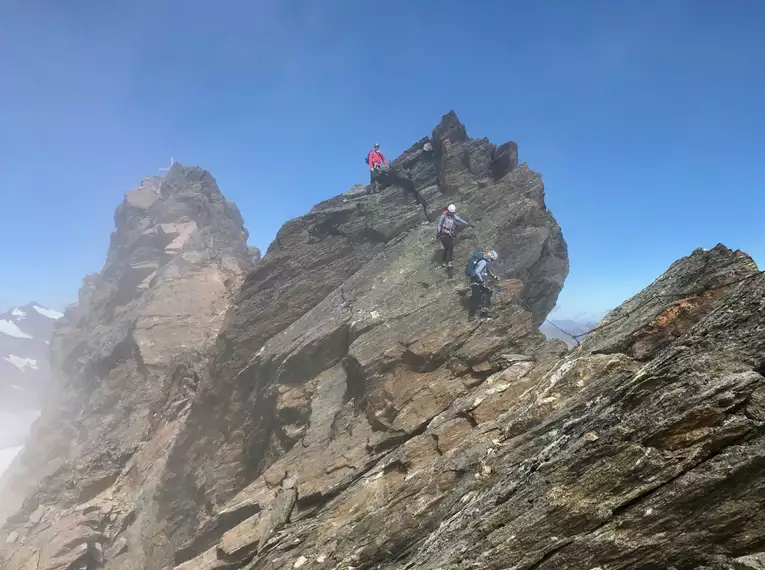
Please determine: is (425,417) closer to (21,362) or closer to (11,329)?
(21,362)

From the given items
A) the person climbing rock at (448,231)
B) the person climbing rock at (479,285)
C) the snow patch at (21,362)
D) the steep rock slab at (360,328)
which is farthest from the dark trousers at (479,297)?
the snow patch at (21,362)

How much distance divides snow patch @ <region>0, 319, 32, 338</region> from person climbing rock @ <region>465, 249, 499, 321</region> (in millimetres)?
215072

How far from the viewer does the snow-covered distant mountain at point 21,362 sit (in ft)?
482

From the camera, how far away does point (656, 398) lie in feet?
39.8

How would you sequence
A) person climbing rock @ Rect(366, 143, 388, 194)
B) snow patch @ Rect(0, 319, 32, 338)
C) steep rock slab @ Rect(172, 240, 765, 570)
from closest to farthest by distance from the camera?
steep rock slab @ Rect(172, 240, 765, 570) → person climbing rock @ Rect(366, 143, 388, 194) → snow patch @ Rect(0, 319, 32, 338)

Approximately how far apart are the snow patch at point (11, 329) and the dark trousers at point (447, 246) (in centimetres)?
21189

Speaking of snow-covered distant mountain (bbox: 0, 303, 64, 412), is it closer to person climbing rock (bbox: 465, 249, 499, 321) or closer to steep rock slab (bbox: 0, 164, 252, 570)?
steep rock slab (bbox: 0, 164, 252, 570)

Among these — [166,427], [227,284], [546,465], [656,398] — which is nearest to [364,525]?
[546,465]

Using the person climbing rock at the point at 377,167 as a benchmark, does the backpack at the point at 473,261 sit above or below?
below

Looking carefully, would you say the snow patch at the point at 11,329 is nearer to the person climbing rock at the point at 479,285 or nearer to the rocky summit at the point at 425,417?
the rocky summit at the point at 425,417

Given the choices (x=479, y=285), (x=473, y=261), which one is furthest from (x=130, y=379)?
(x=479, y=285)

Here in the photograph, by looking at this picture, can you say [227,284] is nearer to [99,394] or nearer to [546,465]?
[99,394]

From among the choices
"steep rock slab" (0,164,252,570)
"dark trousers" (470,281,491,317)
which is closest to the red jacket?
"dark trousers" (470,281,491,317)

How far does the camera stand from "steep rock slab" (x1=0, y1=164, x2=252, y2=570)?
33656mm
